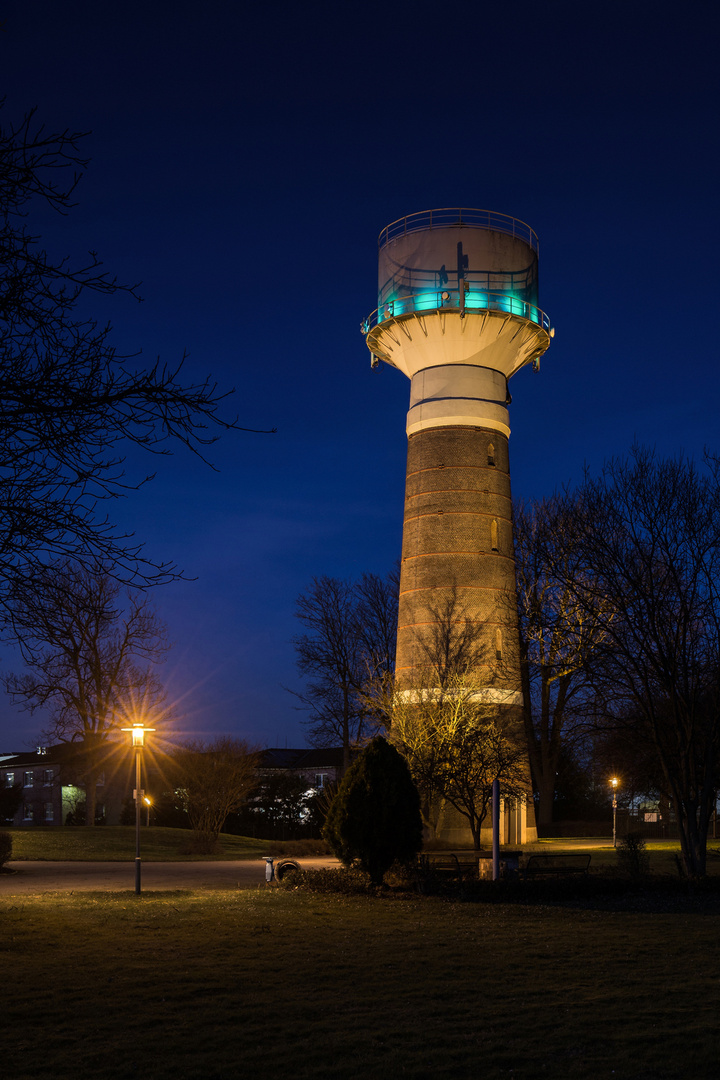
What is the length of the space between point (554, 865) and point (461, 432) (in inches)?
657

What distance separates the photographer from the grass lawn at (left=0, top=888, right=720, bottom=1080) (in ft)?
24.6

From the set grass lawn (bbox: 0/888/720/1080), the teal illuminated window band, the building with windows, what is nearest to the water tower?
the teal illuminated window band

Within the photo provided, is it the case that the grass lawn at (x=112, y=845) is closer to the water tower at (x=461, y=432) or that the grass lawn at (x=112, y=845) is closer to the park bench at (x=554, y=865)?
the water tower at (x=461, y=432)

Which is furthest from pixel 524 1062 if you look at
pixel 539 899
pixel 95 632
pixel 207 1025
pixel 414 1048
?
pixel 95 632

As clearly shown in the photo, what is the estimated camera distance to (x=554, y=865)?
74.9 feet

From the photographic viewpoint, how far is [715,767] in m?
23.0

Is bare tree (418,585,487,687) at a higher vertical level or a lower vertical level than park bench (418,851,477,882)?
higher

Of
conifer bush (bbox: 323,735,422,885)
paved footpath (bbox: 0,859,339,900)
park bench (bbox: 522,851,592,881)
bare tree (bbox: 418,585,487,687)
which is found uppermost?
bare tree (bbox: 418,585,487,687)

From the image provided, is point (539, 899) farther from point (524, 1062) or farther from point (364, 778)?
point (524, 1062)

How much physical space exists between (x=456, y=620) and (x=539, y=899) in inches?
664

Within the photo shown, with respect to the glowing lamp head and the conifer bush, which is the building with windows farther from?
the conifer bush

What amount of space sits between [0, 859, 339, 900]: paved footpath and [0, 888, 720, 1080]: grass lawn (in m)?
5.79

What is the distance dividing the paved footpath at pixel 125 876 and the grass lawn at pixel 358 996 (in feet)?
19.0

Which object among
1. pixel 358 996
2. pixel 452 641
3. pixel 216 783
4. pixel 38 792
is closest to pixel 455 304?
pixel 452 641
